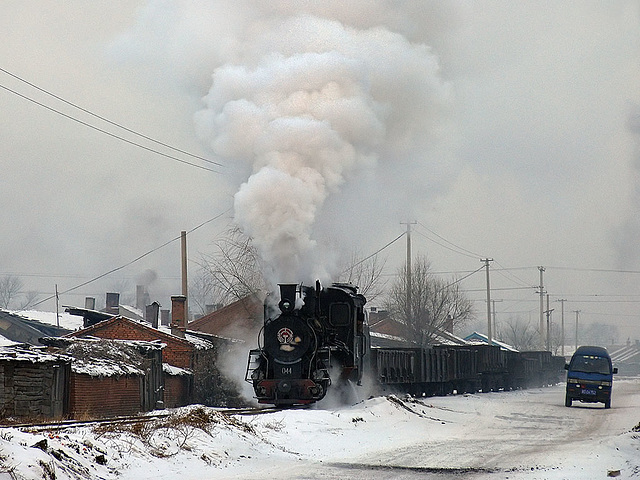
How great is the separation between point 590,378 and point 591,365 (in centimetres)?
62

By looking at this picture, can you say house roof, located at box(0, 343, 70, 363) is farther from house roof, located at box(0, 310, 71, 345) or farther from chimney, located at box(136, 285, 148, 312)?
chimney, located at box(136, 285, 148, 312)

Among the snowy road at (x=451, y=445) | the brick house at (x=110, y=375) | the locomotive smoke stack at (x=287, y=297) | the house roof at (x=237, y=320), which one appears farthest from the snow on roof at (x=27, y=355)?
the house roof at (x=237, y=320)

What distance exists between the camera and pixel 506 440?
19.6 metres

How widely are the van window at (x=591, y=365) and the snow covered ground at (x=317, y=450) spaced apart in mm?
10130

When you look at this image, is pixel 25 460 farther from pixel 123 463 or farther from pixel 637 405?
pixel 637 405

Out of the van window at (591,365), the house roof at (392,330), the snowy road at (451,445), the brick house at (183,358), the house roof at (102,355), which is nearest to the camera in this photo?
the snowy road at (451,445)

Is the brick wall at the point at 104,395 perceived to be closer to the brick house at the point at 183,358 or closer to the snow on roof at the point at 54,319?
the brick house at the point at 183,358

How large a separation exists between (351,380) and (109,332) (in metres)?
17.1

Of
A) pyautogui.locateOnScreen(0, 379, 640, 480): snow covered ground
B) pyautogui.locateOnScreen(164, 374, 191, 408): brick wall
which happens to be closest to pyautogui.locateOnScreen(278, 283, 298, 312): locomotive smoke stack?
pyautogui.locateOnScreen(0, 379, 640, 480): snow covered ground

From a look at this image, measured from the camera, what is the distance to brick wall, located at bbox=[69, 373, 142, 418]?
84.6 feet

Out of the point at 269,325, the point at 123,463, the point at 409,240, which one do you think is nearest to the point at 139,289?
the point at 409,240

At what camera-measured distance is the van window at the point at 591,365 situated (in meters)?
33.6

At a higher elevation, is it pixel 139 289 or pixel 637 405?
pixel 139 289

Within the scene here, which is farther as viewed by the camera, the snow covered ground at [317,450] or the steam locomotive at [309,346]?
the steam locomotive at [309,346]
